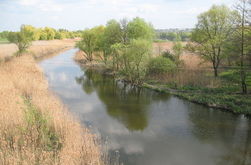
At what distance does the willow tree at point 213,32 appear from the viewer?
931 inches

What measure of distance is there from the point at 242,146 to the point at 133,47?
15451 mm

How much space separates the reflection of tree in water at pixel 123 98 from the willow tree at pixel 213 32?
8165 mm

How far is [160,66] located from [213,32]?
7.03 meters

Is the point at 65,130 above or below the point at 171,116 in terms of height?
above

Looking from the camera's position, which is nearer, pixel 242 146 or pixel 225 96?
pixel 242 146

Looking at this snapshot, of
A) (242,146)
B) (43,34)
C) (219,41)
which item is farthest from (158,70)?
(43,34)

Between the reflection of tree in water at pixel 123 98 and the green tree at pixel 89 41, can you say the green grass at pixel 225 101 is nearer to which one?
the reflection of tree in water at pixel 123 98

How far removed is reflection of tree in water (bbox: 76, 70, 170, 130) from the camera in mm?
15405

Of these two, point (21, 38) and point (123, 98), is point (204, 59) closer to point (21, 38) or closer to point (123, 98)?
point (123, 98)

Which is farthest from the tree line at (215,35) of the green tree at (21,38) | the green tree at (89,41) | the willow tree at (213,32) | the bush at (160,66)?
the green tree at (21,38)

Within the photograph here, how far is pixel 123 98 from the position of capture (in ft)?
67.7

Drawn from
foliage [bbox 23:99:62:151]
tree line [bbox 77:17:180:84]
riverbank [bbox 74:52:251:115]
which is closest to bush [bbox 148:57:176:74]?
tree line [bbox 77:17:180:84]

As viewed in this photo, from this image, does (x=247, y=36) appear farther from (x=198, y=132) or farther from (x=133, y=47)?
(x=133, y=47)

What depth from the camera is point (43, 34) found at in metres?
99.9
